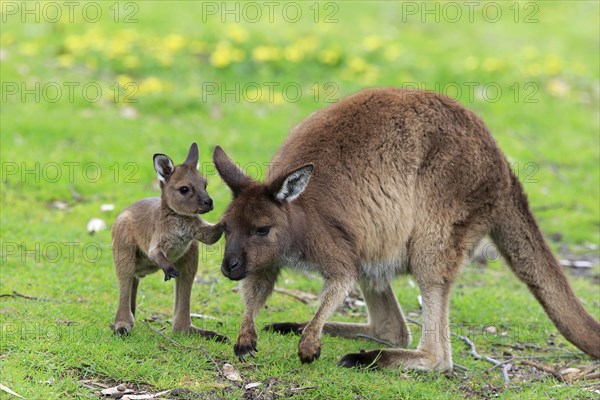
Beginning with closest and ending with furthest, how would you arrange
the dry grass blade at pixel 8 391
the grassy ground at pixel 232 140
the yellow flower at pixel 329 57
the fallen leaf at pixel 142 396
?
the dry grass blade at pixel 8 391 < the fallen leaf at pixel 142 396 < the grassy ground at pixel 232 140 < the yellow flower at pixel 329 57

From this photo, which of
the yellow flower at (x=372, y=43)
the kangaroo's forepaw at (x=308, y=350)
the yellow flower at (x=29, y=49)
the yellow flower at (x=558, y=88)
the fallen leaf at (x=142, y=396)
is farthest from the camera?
the yellow flower at (x=372, y=43)

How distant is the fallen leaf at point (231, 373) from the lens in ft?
17.5

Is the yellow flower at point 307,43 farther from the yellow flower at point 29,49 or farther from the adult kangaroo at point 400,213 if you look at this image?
the adult kangaroo at point 400,213

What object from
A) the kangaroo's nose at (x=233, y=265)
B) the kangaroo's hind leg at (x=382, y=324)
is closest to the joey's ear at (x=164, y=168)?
the kangaroo's nose at (x=233, y=265)

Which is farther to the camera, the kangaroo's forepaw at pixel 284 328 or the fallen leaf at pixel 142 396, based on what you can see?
the kangaroo's forepaw at pixel 284 328

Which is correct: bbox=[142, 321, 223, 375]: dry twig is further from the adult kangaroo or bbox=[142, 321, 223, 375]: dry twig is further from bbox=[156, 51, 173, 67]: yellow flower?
bbox=[156, 51, 173, 67]: yellow flower

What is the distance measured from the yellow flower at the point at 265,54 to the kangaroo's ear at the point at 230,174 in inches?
286

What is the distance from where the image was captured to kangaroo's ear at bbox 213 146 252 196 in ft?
18.2

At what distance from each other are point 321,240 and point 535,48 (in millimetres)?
11399

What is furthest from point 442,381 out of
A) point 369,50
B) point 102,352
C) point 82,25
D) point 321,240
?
point 82,25

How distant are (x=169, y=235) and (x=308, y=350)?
3.56 feet

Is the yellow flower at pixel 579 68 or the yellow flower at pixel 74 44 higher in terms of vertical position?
the yellow flower at pixel 74 44

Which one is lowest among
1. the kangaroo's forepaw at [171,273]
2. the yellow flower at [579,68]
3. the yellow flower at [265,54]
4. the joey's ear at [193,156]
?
the kangaroo's forepaw at [171,273]

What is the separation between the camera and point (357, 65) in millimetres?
12914
